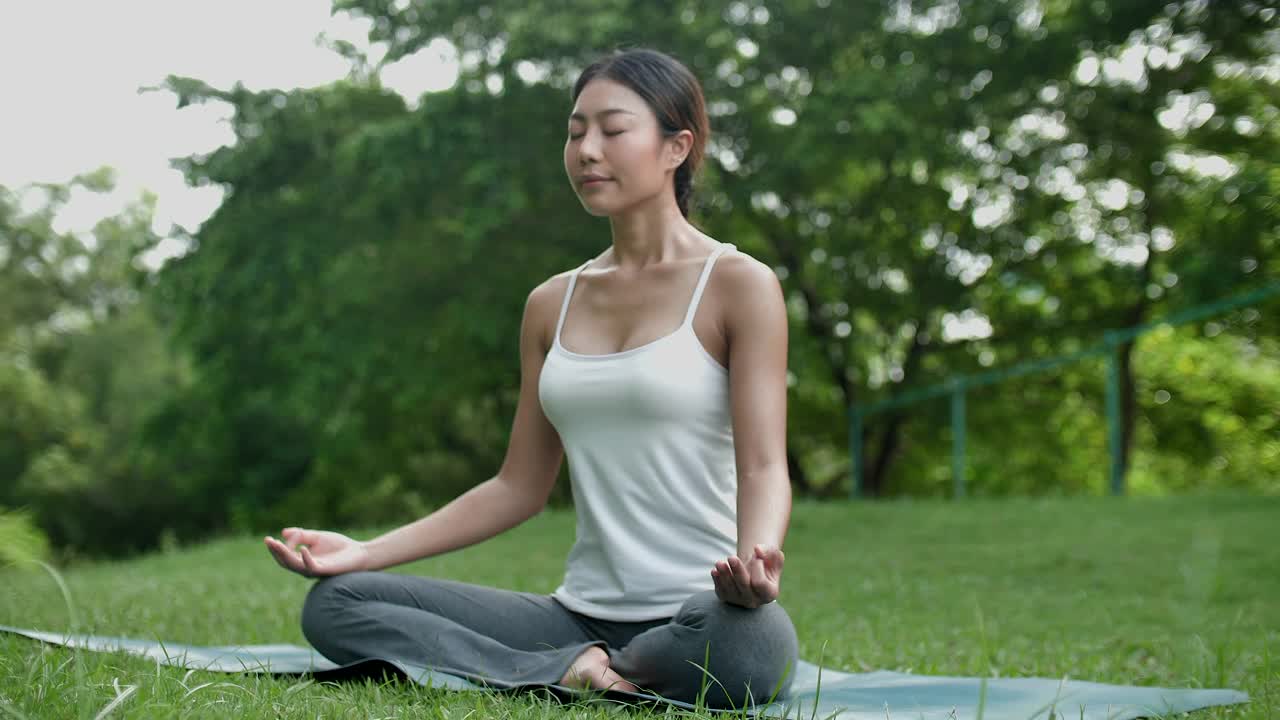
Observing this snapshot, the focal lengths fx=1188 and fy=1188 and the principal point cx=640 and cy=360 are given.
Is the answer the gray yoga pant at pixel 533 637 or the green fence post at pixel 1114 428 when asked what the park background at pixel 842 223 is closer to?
the green fence post at pixel 1114 428


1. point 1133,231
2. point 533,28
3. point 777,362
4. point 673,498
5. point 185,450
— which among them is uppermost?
point 533,28

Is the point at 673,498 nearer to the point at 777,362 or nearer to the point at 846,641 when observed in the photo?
the point at 777,362

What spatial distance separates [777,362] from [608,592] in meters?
0.61

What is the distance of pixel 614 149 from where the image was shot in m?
2.53

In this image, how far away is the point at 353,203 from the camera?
10.5 metres

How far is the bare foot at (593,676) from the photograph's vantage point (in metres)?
2.32

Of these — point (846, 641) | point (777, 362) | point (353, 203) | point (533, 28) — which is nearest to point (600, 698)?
point (777, 362)

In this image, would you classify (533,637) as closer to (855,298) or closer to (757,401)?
(757,401)

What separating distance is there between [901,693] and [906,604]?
8.01 ft

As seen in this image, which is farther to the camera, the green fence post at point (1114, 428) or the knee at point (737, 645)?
the green fence post at point (1114, 428)

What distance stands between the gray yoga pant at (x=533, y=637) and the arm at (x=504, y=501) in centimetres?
8

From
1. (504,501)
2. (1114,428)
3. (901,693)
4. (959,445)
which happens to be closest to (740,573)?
(901,693)

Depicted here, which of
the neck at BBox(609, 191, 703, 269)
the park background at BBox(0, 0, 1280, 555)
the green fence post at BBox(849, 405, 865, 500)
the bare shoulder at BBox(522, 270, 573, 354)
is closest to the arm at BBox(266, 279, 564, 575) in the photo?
the bare shoulder at BBox(522, 270, 573, 354)

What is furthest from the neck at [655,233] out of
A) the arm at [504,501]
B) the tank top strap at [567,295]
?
the arm at [504,501]
